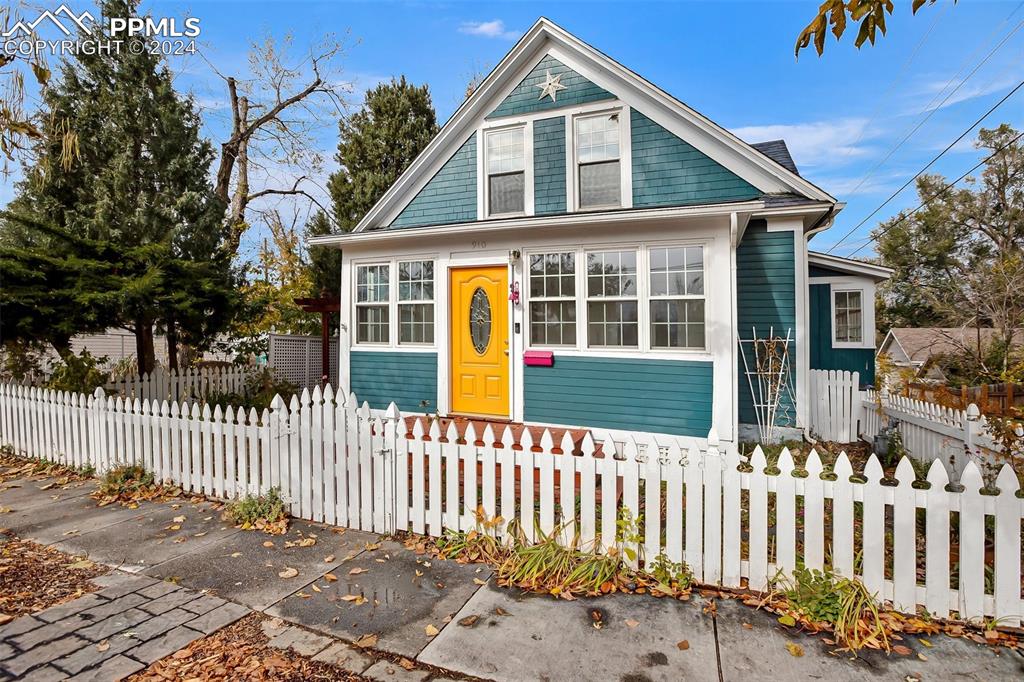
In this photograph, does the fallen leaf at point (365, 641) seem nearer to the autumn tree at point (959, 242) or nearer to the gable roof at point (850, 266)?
the gable roof at point (850, 266)

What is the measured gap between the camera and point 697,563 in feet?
10.8

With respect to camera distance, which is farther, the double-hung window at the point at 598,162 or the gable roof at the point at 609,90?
the double-hung window at the point at 598,162

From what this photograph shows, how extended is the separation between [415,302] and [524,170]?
109 inches

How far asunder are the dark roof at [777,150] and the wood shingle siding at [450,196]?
16.9ft

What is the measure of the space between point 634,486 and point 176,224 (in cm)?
1081

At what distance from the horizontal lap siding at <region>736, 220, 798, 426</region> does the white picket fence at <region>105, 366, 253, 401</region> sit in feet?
28.8

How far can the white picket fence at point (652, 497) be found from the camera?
2877 millimetres

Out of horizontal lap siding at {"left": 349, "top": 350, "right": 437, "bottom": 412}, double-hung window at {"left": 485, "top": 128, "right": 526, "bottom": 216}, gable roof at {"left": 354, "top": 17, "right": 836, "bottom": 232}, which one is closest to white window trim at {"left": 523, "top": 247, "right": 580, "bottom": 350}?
double-hung window at {"left": 485, "top": 128, "right": 526, "bottom": 216}

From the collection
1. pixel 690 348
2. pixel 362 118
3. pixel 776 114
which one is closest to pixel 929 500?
pixel 690 348

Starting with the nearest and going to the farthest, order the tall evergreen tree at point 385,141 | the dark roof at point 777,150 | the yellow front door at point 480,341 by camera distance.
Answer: the yellow front door at point 480,341
the dark roof at point 777,150
the tall evergreen tree at point 385,141

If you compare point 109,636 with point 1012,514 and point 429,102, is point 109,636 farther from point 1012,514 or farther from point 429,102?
point 429,102

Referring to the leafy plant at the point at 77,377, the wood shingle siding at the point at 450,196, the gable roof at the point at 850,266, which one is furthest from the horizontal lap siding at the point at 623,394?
the leafy plant at the point at 77,377

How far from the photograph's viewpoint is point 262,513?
4398 millimetres

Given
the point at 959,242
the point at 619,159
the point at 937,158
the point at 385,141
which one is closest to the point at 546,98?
the point at 619,159
